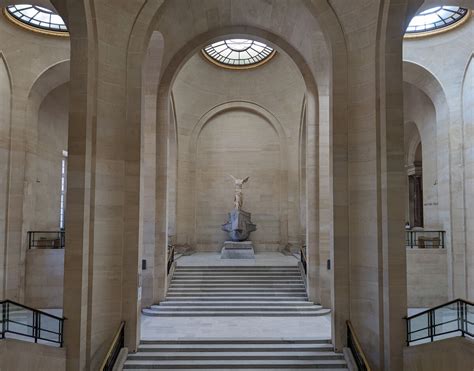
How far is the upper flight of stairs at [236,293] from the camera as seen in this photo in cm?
1267

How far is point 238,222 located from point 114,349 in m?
12.2

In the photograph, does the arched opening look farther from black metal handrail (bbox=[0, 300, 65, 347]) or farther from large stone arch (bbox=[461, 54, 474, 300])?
black metal handrail (bbox=[0, 300, 65, 347])

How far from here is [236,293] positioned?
547 inches

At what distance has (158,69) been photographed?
13547 millimetres

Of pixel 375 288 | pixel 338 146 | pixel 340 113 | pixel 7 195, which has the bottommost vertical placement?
pixel 375 288

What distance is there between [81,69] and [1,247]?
8.11m

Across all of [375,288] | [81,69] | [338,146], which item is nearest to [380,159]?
[338,146]

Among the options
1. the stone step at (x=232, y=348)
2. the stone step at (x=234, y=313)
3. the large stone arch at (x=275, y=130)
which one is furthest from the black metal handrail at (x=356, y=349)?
the large stone arch at (x=275, y=130)

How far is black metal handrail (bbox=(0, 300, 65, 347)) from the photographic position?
26.3 ft

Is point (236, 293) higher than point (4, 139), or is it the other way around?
point (4, 139)

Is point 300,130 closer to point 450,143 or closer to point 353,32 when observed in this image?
point 450,143

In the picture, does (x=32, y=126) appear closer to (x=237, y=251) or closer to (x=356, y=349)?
(x=237, y=251)

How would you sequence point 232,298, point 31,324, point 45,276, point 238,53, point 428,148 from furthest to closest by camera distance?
point 238,53, point 428,148, point 45,276, point 232,298, point 31,324

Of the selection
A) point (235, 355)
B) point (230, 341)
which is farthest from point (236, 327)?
point (235, 355)
